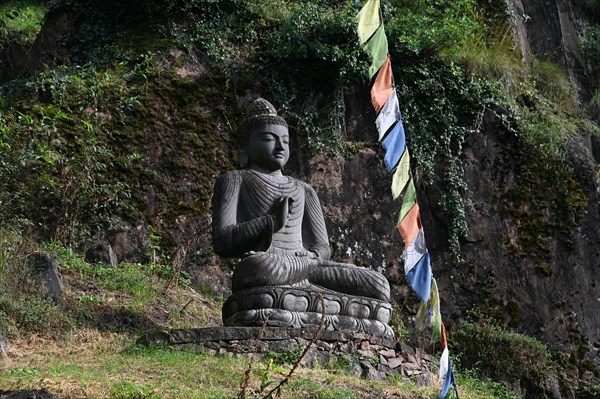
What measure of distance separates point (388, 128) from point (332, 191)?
469cm

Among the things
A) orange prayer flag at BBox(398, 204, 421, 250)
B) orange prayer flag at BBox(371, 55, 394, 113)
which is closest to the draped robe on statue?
orange prayer flag at BBox(398, 204, 421, 250)

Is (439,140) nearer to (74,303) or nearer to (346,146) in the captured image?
(346,146)

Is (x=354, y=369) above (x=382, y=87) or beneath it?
beneath

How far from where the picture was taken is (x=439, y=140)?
15.0 metres

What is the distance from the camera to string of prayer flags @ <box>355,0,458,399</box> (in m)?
8.96

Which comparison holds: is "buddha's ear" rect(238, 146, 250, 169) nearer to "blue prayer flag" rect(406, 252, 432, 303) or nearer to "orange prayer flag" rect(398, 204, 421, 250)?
"orange prayer flag" rect(398, 204, 421, 250)

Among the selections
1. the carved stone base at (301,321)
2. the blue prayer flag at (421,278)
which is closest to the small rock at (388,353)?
the carved stone base at (301,321)

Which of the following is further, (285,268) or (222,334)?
(285,268)

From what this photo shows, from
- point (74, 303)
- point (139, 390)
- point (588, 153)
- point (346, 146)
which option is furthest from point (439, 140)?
point (139, 390)

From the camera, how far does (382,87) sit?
9914 mm

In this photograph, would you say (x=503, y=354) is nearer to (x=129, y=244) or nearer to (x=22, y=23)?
(x=129, y=244)

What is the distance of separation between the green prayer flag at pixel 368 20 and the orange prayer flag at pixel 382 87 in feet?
1.09

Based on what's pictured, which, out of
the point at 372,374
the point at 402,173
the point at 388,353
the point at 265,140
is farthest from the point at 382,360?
the point at 265,140

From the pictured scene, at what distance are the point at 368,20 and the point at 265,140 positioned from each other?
1848 millimetres
